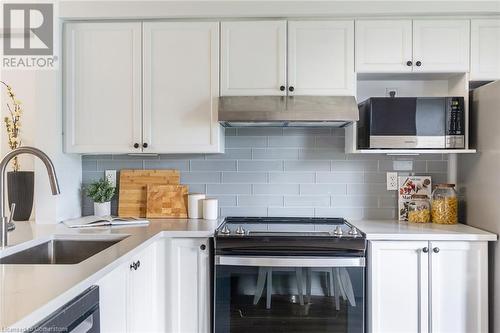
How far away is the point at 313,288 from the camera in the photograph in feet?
6.42

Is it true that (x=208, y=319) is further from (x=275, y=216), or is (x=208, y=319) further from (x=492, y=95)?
(x=492, y=95)

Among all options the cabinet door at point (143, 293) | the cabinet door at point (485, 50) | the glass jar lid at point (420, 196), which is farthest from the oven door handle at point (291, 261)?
the cabinet door at point (485, 50)

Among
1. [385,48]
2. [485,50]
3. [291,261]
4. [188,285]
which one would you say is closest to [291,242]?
[291,261]

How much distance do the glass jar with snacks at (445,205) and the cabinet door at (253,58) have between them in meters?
1.18

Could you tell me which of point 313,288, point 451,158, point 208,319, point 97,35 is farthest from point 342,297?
point 97,35

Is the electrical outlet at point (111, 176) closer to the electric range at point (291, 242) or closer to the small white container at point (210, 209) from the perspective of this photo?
the small white container at point (210, 209)

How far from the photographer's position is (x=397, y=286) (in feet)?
6.51

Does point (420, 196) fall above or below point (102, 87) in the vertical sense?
below

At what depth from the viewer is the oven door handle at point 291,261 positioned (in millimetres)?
1935

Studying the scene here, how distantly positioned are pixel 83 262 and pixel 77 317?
23cm

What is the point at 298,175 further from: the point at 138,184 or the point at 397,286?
the point at 138,184

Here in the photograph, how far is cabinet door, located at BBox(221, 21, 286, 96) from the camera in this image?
2.23 metres

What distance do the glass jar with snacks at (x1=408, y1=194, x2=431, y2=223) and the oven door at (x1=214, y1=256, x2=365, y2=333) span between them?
67 cm

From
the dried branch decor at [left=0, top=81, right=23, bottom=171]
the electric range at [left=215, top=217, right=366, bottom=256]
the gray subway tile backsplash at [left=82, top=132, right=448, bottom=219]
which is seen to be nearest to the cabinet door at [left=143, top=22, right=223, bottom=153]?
the gray subway tile backsplash at [left=82, top=132, right=448, bottom=219]
